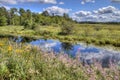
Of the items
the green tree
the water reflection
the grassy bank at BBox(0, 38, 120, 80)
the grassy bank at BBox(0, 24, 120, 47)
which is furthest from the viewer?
the green tree

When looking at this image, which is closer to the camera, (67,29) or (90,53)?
(90,53)

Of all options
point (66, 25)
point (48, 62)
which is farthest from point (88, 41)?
point (48, 62)

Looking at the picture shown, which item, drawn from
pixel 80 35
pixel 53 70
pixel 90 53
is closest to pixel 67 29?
pixel 80 35

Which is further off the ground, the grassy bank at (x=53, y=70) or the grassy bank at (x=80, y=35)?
the grassy bank at (x=53, y=70)

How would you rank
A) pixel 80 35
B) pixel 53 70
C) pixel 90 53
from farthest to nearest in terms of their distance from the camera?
pixel 80 35
pixel 90 53
pixel 53 70

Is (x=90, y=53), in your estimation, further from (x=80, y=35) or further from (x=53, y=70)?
(x=80, y=35)

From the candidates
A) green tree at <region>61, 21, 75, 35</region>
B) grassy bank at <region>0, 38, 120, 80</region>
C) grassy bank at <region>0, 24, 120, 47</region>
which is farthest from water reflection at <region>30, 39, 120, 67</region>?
green tree at <region>61, 21, 75, 35</region>

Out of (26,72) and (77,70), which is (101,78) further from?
(26,72)

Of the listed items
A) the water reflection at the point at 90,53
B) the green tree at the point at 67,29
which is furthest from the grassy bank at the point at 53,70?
the green tree at the point at 67,29

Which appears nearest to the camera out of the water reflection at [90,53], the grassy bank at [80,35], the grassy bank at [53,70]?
the grassy bank at [53,70]

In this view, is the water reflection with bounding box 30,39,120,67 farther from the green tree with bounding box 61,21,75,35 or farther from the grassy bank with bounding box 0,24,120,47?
the green tree with bounding box 61,21,75,35

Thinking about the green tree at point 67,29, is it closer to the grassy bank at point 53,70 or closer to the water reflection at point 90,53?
the water reflection at point 90,53

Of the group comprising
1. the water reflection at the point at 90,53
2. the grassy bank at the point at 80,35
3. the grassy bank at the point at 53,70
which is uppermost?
the grassy bank at the point at 53,70

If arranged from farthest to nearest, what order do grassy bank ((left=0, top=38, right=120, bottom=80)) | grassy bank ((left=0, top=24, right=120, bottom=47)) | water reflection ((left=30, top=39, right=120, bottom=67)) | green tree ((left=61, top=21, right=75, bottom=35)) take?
green tree ((left=61, top=21, right=75, bottom=35)) → grassy bank ((left=0, top=24, right=120, bottom=47)) → water reflection ((left=30, top=39, right=120, bottom=67)) → grassy bank ((left=0, top=38, right=120, bottom=80))
